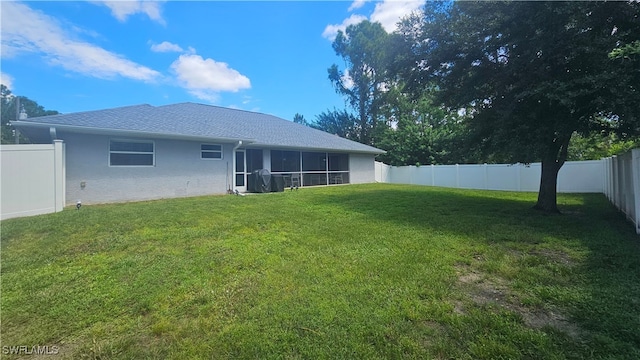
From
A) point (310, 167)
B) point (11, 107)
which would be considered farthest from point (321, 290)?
point (11, 107)

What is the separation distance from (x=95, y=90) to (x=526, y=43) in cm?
2777

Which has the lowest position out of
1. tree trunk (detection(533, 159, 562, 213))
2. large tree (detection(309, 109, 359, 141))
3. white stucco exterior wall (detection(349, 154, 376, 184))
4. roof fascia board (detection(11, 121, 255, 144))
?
tree trunk (detection(533, 159, 562, 213))

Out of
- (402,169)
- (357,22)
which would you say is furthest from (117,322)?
(357,22)

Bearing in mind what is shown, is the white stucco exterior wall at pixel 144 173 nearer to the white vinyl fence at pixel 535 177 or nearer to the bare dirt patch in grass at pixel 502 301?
the bare dirt patch in grass at pixel 502 301

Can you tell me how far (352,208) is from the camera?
8.52 meters

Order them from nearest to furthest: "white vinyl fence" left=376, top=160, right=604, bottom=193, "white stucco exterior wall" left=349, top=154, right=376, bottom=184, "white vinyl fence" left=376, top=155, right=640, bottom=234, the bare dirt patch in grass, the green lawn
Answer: the green lawn
the bare dirt patch in grass
"white vinyl fence" left=376, top=155, right=640, bottom=234
"white vinyl fence" left=376, top=160, right=604, bottom=193
"white stucco exterior wall" left=349, top=154, right=376, bottom=184

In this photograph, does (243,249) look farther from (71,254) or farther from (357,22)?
(357,22)

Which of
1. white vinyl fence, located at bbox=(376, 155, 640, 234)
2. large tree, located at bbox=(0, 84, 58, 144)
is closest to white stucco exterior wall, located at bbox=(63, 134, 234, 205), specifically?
white vinyl fence, located at bbox=(376, 155, 640, 234)

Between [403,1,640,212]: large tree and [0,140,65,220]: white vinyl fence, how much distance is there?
34.6 ft

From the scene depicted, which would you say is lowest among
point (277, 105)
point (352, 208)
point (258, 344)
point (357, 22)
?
point (258, 344)

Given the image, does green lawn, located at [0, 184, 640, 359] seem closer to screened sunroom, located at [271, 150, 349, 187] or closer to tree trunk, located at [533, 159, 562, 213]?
tree trunk, located at [533, 159, 562, 213]

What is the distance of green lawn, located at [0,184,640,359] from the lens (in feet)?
7.48

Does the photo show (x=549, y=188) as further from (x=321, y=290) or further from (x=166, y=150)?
(x=166, y=150)

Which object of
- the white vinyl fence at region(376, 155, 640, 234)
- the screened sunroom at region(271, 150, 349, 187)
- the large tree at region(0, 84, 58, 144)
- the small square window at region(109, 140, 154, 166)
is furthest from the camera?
the large tree at region(0, 84, 58, 144)
